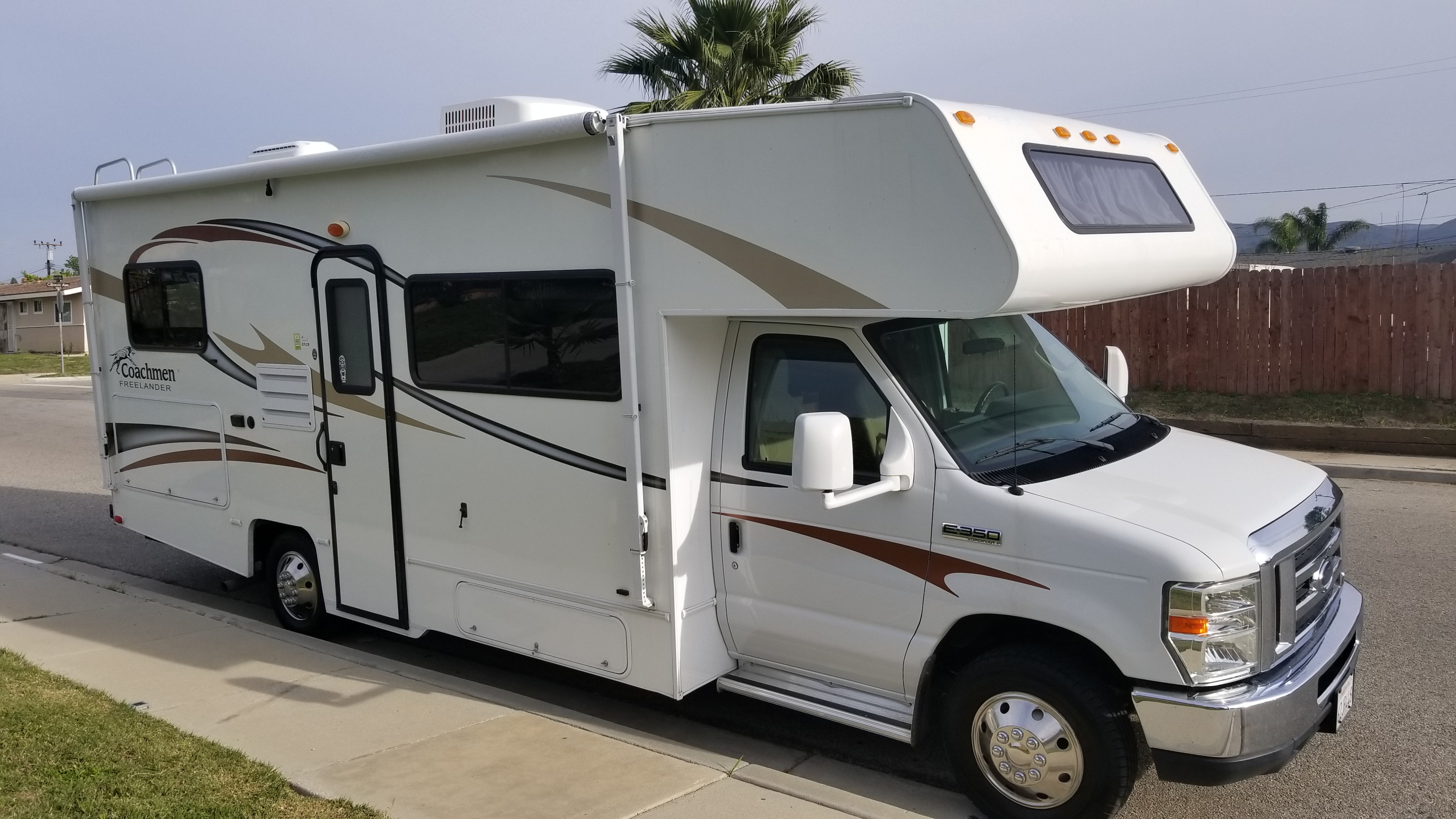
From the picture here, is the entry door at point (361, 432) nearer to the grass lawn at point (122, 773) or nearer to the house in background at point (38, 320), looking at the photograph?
the grass lawn at point (122, 773)

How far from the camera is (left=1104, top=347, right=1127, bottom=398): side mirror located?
6203 mm

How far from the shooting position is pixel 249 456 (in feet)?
24.1

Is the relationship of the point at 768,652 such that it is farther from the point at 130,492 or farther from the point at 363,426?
the point at 130,492

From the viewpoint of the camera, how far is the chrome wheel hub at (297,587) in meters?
7.15

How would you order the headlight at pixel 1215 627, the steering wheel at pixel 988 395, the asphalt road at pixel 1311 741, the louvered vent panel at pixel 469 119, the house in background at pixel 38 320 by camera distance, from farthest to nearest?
the house in background at pixel 38 320 < the louvered vent panel at pixel 469 119 < the steering wheel at pixel 988 395 < the asphalt road at pixel 1311 741 < the headlight at pixel 1215 627

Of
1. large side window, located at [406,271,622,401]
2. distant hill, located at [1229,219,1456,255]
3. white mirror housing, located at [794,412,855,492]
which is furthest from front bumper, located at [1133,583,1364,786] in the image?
distant hill, located at [1229,219,1456,255]

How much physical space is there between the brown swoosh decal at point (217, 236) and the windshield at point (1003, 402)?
3892 millimetres

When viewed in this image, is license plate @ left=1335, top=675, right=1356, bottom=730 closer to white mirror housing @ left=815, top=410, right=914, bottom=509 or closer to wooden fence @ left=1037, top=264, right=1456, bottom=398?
white mirror housing @ left=815, top=410, right=914, bottom=509

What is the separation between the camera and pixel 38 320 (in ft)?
194

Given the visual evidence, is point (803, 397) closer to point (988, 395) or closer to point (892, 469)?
point (892, 469)

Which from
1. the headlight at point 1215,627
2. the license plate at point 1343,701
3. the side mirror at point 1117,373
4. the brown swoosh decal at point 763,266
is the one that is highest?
the brown swoosh decal at point 763,266

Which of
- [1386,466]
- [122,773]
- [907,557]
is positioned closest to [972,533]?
[907,557]

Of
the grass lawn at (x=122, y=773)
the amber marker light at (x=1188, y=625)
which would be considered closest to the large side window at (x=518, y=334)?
the grass lawn at (x=122, y=773)

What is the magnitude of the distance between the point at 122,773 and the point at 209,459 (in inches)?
132
